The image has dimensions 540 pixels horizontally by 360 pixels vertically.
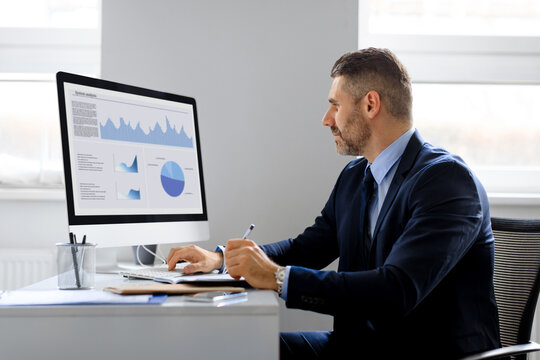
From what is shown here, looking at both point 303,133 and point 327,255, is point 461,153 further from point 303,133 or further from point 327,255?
point 327,255

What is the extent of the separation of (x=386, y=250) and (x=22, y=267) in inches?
67.4

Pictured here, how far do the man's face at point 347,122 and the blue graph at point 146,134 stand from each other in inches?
18.3

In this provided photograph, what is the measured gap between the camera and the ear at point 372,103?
162 cm

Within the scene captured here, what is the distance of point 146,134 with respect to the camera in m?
1.68

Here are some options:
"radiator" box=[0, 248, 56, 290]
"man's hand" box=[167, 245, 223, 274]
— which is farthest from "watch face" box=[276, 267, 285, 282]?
"radiator" box=[0, 248, 56, 290]

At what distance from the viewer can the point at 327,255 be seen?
1.84 m

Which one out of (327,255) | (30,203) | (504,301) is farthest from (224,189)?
(504,301)

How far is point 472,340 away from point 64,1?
2.30 meters

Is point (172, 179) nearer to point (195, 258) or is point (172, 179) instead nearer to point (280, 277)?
point (195, 258)

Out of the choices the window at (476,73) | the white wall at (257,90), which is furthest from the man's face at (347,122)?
the window at (476,73)

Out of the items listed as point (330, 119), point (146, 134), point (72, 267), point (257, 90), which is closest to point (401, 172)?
point (330, 119)

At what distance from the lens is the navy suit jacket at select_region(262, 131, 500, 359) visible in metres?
1.21

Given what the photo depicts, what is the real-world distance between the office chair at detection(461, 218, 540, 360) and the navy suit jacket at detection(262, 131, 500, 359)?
95 millimetres

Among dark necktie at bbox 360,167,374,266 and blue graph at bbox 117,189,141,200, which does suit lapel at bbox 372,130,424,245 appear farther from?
blue graph at bbox 117,189,141,200
